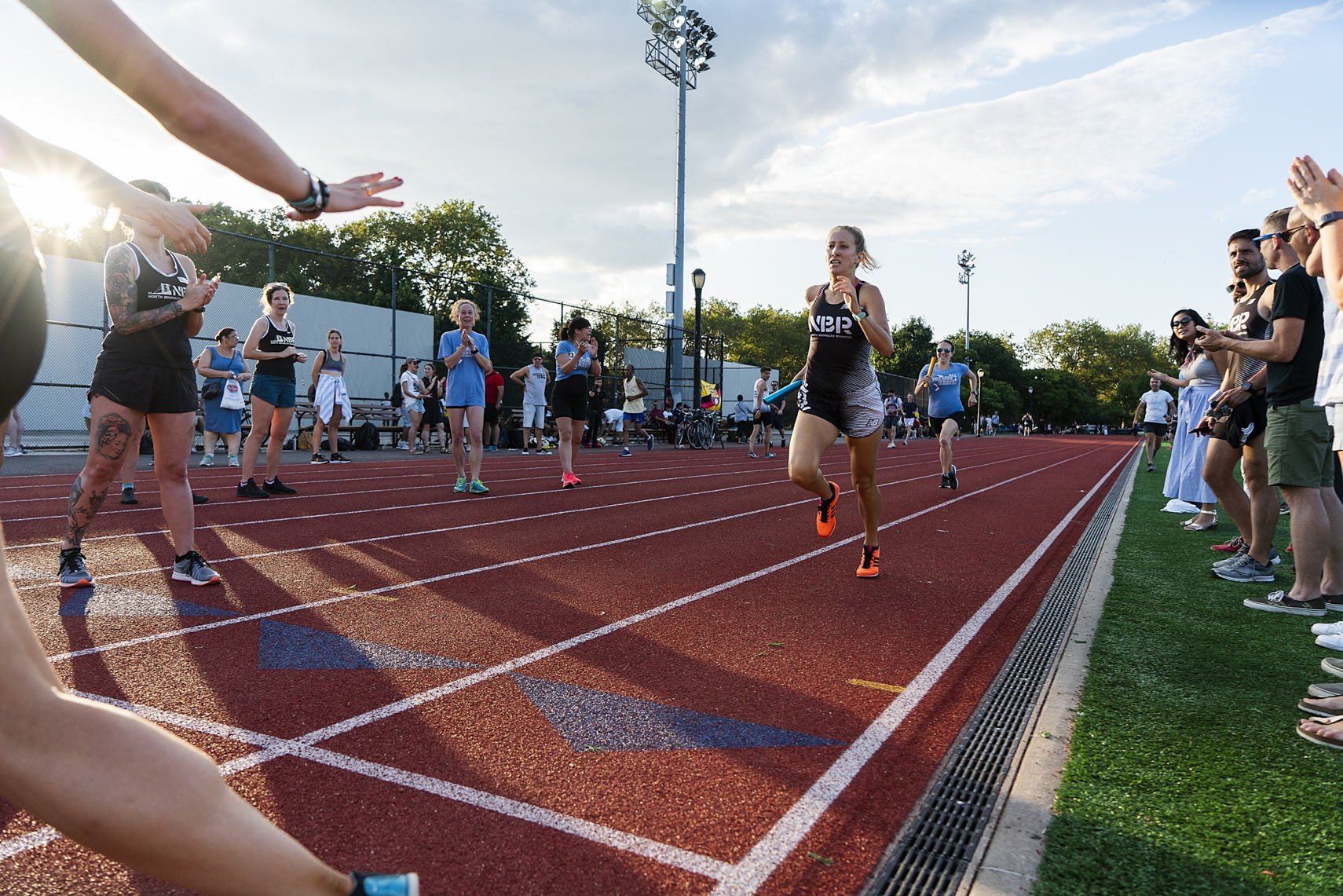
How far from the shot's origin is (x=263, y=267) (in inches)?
1309

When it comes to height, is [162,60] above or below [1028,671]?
above

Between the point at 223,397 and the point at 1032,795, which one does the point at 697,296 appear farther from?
the point at 1032,795

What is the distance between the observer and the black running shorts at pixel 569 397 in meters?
9.61

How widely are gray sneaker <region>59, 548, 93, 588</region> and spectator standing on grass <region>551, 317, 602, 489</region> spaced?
5584 millimetres

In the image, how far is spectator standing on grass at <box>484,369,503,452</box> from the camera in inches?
687

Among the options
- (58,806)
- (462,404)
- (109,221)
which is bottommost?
(58,806)

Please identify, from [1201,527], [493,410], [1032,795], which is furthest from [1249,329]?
[493,410]

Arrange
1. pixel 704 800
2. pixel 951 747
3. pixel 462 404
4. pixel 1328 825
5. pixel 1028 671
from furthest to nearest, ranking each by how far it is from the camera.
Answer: pixel 462 404, pixel 1028 671, pixel 951 747, pixel 704 800, pixel 1328 825

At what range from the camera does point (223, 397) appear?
11.2 metres

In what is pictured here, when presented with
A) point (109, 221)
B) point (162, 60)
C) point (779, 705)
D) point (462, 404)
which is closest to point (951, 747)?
point (779, 705)

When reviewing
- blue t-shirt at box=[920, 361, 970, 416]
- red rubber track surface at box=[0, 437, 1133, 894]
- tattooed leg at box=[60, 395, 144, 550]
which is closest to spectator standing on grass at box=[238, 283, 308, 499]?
red rubber track surface at box=[0, 437, 1133, 894]

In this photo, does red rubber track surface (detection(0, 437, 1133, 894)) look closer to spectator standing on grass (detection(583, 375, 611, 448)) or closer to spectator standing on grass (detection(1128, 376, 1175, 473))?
spectator standing on grass (detection(1128, 376, 1175, 473))

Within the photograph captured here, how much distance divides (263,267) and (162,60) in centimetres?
3658

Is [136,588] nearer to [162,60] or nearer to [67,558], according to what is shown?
[67,558]
